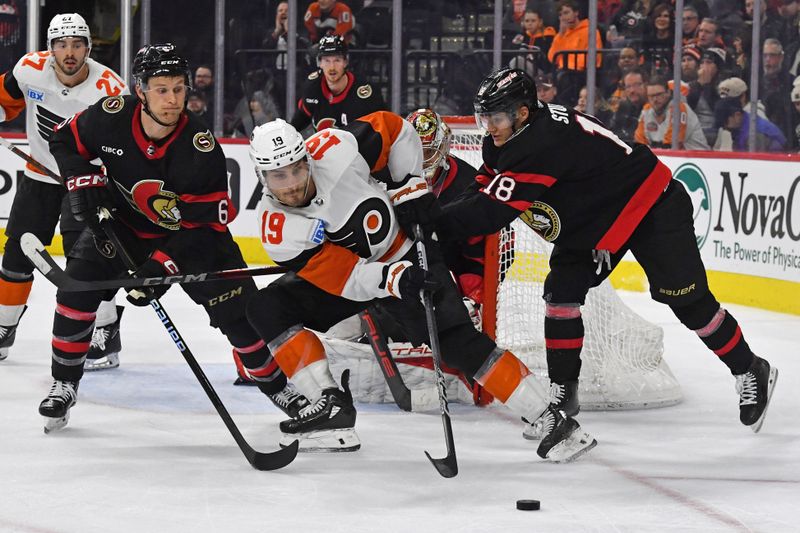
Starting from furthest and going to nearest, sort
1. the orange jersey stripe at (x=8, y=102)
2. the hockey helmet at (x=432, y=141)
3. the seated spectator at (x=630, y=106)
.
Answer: the seated spectator at (x=630, y=106), the orange jersey stripe at (x=8, y=102), the hockey helmet at (x=432, y=141)

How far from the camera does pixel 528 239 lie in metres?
4.56

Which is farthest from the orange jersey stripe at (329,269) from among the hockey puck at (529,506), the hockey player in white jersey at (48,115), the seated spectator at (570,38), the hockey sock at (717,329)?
the seated spectator at (570,38)

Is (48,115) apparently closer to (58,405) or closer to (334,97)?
(58,405)

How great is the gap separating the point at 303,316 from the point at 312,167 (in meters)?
0.37

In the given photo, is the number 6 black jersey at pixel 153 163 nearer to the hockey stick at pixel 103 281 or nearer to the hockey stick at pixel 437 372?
the hockey stick at pixel 103 281

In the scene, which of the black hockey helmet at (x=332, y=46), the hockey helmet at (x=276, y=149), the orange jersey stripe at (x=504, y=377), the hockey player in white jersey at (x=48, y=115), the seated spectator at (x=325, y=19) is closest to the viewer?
the hockey helmet at (x=276, y=149)

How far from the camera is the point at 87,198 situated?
3332 mm

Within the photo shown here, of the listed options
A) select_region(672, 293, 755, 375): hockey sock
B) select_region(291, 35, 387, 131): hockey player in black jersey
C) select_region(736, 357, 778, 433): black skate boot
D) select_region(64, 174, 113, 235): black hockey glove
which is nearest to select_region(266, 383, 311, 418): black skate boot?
select_region(64, 174, 113, 235): black hockey glove

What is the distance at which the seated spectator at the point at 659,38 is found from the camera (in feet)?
22.5

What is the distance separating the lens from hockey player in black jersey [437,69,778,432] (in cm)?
316

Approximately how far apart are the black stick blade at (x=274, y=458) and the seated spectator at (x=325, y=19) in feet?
16.8

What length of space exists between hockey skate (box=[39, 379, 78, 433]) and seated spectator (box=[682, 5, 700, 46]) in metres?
4.29

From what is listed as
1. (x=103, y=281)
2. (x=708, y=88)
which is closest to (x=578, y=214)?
(x=103, y=281)

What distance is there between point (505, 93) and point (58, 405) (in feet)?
4.65
